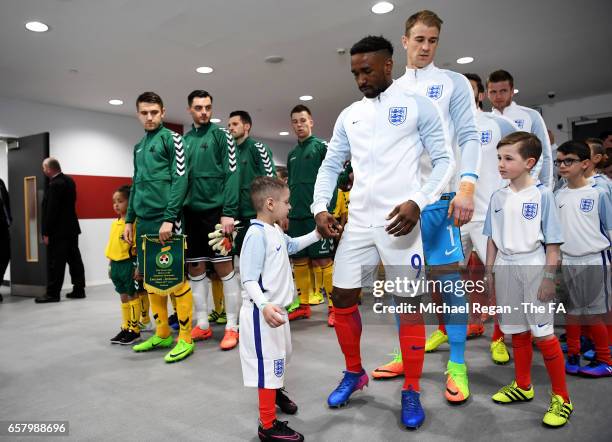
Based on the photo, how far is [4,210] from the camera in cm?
558

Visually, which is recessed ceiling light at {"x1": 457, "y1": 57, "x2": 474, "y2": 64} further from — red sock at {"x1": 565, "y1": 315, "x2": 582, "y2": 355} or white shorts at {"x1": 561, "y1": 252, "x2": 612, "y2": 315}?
red sock at {"x1": 565, "y1": 315, "x2": 582, "y2": 355}

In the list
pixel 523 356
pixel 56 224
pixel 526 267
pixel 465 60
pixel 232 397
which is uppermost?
pixel 465 60

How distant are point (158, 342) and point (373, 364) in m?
1.53

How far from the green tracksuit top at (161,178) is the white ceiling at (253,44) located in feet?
5.36

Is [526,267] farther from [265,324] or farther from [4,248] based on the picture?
[4,248]

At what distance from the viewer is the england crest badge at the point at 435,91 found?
195 cm

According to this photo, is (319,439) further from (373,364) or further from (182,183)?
(182,183)

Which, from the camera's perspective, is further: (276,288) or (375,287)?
(375,287)

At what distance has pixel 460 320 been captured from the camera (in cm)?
202

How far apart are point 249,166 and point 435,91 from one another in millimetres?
2089

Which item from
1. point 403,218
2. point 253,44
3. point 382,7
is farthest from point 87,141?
point 403,218

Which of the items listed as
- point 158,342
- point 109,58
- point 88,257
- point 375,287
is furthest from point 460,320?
point 88,257

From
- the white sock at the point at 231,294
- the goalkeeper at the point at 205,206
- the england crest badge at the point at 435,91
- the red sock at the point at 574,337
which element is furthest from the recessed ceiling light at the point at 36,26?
the red sock at the point at 574,337

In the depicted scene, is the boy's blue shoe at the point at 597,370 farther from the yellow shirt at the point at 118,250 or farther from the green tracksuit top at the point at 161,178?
the yellow shirt at the point at 118,250
